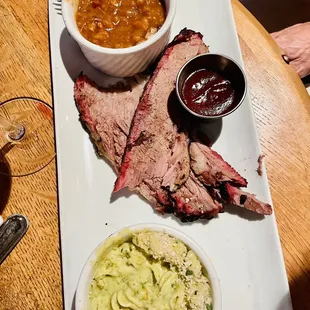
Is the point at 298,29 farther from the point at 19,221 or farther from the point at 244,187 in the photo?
the point at 19,221

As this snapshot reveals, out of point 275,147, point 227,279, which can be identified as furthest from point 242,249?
point 275,147

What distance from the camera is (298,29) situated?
3.03 m

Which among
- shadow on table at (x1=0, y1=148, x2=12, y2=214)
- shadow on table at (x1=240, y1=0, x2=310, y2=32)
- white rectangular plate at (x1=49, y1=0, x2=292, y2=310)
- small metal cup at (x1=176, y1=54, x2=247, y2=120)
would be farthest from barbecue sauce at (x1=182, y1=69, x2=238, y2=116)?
shadow on table at (x1=240, y1=0, x2=310, y2=32)

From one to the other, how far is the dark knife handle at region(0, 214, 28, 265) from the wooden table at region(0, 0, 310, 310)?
28 mm

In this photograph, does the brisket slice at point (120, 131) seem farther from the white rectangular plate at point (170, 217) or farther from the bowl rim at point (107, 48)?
the bowl rim at point (107, 48)

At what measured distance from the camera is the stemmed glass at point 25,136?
2385 millimetres

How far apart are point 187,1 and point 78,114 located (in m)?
0.87

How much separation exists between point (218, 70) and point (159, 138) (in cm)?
45

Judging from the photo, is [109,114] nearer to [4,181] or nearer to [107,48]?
[107,48]

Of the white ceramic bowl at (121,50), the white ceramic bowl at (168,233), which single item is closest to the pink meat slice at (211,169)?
the white ceramic bowl at (168,233)

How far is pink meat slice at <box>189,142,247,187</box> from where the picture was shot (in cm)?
223

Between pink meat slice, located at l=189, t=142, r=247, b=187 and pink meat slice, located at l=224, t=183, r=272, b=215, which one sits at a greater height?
pink meat slice, located at l=189, t=142, r=247, b=187

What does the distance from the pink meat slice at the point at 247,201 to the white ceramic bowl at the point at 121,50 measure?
0.77 meters

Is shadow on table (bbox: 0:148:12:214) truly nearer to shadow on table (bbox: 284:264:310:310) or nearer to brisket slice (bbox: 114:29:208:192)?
brisket slice (bbox: 114:29:208:192)
